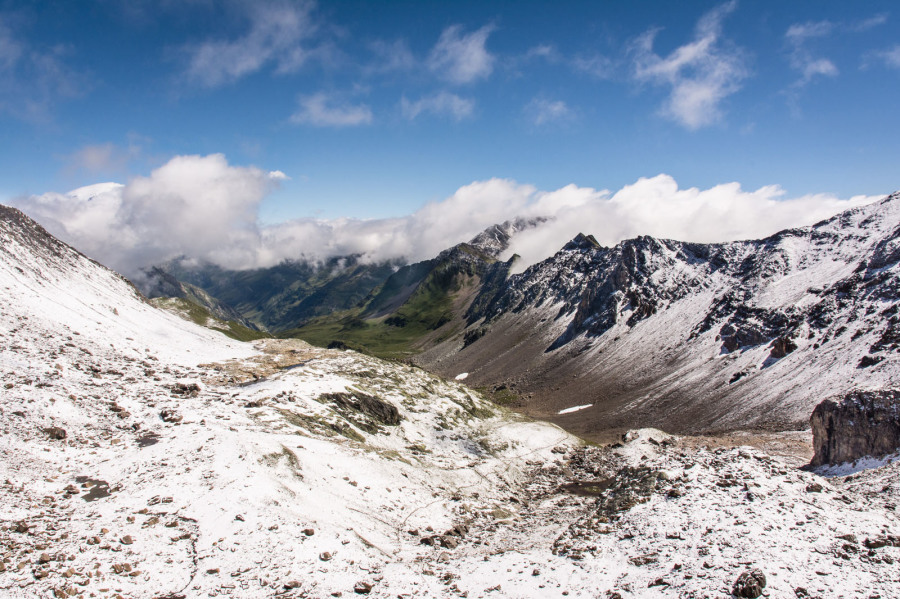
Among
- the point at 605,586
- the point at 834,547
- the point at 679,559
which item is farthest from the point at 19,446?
the point at 834,547

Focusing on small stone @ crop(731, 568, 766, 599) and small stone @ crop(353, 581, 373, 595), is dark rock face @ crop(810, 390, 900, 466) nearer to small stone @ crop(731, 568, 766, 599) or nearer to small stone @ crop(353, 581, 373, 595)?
small stone @ crop(731, 568, 766, 599)

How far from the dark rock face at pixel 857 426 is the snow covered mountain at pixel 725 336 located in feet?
112

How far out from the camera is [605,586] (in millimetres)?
21250

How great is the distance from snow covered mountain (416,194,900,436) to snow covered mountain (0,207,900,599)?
5545cm

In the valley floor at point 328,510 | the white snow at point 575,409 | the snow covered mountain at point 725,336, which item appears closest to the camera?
the valley floor at point 328,510

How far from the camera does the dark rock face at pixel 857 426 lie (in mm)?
40188

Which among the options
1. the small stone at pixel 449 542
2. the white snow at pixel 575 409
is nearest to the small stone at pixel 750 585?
the small stone at pixel 449 542

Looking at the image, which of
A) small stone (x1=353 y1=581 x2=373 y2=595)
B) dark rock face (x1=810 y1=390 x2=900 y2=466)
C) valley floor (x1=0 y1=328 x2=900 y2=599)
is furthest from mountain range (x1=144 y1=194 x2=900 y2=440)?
small stone (x1=353 y1=581 x2=373 y2=595)

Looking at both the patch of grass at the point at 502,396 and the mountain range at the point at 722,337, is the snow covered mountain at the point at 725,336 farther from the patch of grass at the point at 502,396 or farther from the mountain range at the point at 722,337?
the patch of grass at the point at 502,396

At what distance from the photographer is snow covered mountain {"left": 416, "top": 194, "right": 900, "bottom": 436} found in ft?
282

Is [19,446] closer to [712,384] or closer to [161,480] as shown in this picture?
[161,480]

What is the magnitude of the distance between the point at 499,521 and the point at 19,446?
31773mm

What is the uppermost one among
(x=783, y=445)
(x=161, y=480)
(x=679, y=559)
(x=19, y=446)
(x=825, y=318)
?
(x=825, y=318)

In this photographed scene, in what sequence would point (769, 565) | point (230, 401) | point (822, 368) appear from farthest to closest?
point (822, 368) → point (230, 401) → point (769, 565)
